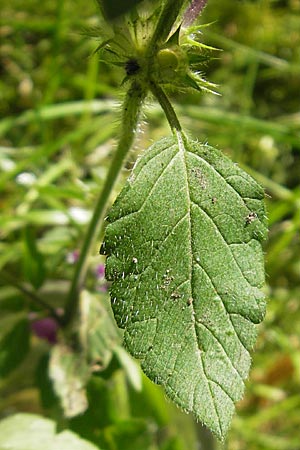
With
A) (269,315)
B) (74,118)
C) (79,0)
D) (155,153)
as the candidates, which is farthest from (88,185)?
(155,153)

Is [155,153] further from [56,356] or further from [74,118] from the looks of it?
[74,118]

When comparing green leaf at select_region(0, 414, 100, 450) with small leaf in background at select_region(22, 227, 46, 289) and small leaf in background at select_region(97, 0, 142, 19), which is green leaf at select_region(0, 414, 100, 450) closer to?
small leaf in background at select_region(22, 227, 46, 289)

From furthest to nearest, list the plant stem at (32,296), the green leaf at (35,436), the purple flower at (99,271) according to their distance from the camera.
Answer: the purple flower at (99,271) < the plant stem at (32,296) < the green leaf at (35,436)

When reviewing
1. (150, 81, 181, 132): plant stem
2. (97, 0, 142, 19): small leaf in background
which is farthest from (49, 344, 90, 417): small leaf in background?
(97, 0, 142, 19): small leaf in background

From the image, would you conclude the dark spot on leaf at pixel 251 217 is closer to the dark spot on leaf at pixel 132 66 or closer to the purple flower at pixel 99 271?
the dark spot on leaf at pixel 132 66

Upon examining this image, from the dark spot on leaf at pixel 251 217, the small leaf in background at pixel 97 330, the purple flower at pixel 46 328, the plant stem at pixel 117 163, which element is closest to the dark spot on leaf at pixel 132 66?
the plant stem at pixel 117 163

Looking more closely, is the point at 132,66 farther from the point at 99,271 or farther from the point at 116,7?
the point at 99,271
